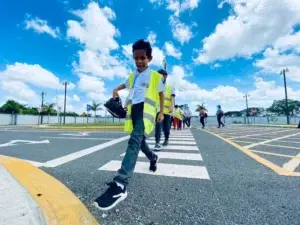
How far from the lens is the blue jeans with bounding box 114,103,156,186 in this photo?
234cm

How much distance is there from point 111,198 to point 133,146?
0.60 metres

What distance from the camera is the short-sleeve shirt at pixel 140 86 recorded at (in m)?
2.75

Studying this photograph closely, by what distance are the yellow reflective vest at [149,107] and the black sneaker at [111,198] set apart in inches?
27.1

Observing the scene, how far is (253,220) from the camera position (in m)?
1.82

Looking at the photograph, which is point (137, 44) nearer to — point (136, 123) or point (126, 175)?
point (136, 123)

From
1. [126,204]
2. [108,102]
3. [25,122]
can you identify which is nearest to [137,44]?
[108,102]

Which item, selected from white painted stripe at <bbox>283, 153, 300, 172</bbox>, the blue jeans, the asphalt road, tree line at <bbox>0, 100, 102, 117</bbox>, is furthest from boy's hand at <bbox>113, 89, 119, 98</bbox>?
tree line at <bbox>0, 100, 102, 117</bbox>

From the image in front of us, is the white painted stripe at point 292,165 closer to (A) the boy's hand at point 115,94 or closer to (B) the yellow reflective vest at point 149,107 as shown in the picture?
(B) the yellow reflective vest at point 149,107

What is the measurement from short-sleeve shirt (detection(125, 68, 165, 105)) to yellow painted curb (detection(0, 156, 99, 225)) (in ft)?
3.98

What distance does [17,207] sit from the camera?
1.84 meters

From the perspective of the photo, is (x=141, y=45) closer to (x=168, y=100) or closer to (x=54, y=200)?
(x=54, y=200)

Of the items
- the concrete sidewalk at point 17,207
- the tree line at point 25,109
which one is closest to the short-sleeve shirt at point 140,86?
the concrete sidewalk at point 17,207

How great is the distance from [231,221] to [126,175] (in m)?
1.03

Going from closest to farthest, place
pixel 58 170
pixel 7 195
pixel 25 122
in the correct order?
pixel 7 195, pixel 58 170, pixel 25 122
